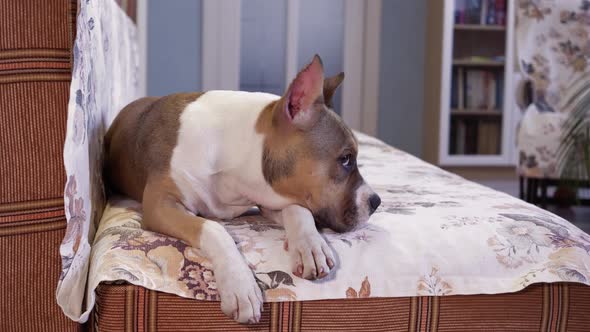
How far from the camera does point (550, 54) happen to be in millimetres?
4059

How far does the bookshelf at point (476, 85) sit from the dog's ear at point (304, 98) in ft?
14.1

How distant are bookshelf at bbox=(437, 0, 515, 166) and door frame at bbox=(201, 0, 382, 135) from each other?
1.94ft

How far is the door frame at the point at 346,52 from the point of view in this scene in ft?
18.3

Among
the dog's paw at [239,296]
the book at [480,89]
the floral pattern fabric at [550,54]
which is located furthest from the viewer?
the book at [480,89]

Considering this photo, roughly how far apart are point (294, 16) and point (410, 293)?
4.65m

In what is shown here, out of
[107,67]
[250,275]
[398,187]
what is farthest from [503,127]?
[250,275]

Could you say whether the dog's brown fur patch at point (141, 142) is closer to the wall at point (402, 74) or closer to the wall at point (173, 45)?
the wall at point (173, 45)

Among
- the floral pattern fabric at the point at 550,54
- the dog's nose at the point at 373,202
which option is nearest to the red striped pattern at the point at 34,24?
the dog's nose at the point at 373,202

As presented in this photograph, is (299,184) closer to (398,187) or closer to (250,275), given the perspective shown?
(250,275)

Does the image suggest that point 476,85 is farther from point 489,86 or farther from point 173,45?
point 173,45

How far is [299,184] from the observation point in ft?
4.45

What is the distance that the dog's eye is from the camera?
4.53 ft

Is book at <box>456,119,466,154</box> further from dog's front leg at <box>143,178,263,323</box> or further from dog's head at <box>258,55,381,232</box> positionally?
dog's front leg at <box>143,178,263,323</box>

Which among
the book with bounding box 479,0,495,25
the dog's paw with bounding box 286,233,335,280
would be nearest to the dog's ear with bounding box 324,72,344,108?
the dog's paw with bounding box 286,233,335,280
